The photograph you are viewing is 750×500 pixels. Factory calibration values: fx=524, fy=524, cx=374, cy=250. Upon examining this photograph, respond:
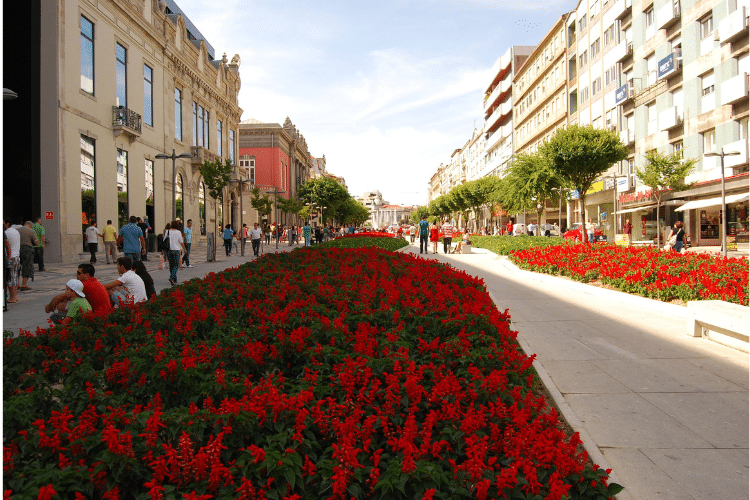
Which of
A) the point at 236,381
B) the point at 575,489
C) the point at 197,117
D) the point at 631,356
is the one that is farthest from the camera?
the point at 197,117

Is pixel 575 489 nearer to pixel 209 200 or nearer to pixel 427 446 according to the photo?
pixel 427 446

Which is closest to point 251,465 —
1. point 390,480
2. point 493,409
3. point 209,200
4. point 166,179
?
point 390,480

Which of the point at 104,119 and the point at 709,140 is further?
the point at 709,140

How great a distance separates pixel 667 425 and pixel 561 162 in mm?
23421

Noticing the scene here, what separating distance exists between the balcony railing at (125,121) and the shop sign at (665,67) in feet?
103

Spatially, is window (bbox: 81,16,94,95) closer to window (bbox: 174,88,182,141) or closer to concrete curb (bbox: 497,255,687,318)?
window (bbox: 174,88,182,141)

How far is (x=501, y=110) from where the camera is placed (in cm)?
7169

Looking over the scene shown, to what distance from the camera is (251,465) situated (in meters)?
2.24

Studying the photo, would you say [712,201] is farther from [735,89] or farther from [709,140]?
[735,89]

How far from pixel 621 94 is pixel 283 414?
43.1 metres

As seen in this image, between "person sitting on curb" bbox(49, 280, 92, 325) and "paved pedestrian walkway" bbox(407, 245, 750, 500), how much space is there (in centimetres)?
504

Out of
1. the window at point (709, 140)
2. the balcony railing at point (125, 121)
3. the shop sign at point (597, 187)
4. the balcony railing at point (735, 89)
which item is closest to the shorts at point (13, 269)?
the balcony railing at point (125, 121)

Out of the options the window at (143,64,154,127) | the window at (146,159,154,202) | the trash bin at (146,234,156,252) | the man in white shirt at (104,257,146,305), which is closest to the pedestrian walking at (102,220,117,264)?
the trash bin at (146,234,156,252)

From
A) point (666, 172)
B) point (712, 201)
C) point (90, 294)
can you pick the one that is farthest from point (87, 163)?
point (712, 201)
